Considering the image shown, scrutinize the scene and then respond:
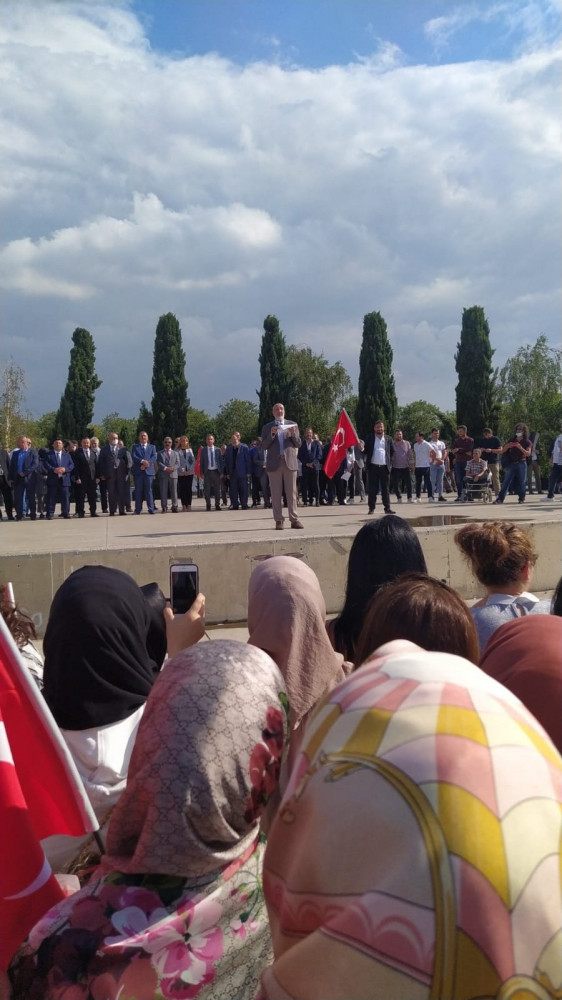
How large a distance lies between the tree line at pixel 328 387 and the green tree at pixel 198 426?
12833mm

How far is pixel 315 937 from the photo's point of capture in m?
1.20

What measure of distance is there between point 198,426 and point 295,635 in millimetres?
76912

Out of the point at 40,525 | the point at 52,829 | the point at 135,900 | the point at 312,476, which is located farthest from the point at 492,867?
the point at 312,476

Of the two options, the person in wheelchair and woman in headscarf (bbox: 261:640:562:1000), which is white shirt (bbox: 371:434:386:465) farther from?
woman in headscarf (bbox: 261:640:562:1000)

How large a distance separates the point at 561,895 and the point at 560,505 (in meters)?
19.6

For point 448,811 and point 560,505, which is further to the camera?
point 560,505

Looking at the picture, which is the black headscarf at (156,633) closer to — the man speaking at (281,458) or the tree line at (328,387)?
the man speaking at (281,458)

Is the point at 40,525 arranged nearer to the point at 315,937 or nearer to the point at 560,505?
the point at 560,505

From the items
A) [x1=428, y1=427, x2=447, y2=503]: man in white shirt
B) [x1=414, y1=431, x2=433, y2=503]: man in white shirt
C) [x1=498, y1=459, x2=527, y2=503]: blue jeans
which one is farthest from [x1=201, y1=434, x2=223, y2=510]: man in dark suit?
[x1=498, y1=459, x2=527, y2=503]: blue jeans

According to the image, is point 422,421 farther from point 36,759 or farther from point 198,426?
point 36,759

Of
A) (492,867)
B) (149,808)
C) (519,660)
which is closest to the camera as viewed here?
(492,867)

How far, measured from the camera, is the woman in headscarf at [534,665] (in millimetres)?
2041

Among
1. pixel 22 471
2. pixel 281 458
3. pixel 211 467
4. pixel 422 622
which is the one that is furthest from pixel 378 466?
pixel 422 622

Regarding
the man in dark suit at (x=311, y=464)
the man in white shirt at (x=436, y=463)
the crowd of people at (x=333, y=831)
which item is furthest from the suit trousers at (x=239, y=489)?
the crowd of people at (x=333, y=831)
